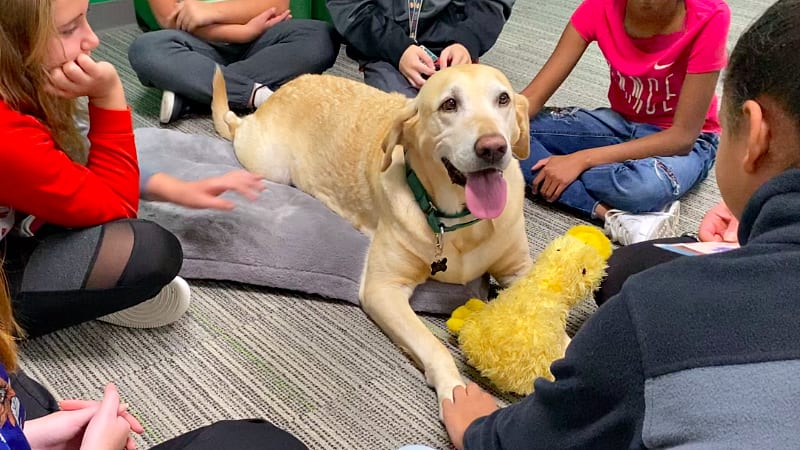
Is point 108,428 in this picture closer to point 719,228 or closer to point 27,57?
point 27,57

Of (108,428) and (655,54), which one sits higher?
(655,54)

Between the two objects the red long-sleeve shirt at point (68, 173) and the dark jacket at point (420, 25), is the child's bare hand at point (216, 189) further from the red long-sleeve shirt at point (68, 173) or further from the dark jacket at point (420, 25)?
the dark jacket at point (420, 25)

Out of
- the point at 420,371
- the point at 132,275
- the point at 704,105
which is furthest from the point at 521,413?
the point at 704,105

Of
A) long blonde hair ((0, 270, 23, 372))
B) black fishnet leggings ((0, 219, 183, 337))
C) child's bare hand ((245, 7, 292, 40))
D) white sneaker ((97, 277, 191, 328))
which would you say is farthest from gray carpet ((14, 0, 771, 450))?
child's bare hand ((245, 7, 292, 40))

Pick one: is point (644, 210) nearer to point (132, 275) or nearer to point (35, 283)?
point (132, 275)

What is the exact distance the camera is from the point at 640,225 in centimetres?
187

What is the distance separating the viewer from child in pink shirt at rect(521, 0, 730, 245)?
1.89 meters

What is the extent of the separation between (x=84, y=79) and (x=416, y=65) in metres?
1.24

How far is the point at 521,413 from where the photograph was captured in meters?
0.91

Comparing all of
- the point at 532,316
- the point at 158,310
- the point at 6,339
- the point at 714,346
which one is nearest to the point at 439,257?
the point at 532,316

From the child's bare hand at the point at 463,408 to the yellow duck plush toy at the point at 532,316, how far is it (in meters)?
0.06

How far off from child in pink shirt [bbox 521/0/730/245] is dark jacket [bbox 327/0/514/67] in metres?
0.41

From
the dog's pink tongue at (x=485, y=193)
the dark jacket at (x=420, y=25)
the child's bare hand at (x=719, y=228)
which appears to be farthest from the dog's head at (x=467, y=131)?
the dark jacket at (x=420, y=25)

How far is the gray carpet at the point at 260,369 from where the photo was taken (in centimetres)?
136
